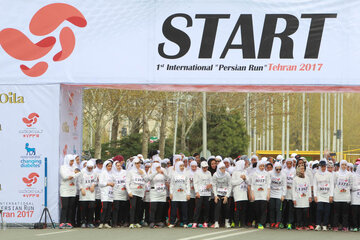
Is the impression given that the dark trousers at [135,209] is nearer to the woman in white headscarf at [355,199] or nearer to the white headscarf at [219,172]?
the white headscarf at [219,172]

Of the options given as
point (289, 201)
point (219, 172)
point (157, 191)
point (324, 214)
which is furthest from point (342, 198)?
point (157, 191)

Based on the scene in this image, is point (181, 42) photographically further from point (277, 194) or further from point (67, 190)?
point (67, 190)

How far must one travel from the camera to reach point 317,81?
64.9 feet

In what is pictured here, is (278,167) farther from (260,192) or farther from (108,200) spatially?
(108,200)

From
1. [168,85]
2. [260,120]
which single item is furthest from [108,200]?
[260,120]

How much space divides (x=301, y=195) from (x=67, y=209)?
234 inches

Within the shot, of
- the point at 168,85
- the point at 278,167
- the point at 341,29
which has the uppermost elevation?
the point at 341,29

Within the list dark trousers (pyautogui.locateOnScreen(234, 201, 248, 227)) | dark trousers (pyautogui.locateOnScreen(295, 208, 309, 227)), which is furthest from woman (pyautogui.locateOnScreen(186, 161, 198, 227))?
dark trousers (pyautogui.locateOnScreen(295, 208, 309, 227))

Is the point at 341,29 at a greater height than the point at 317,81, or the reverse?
the point at 341,29

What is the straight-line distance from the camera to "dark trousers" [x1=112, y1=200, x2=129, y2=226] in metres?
20.7

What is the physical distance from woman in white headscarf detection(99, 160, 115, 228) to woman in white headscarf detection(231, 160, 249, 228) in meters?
3.14

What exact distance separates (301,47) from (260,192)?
12.5ft

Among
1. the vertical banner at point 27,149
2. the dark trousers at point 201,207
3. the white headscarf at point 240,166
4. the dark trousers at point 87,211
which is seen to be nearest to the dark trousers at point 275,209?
the white headscarf at point 240,166

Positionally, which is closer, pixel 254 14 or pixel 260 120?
pixel 254 14
